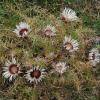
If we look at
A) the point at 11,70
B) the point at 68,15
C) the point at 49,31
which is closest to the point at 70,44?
the point at 49,31

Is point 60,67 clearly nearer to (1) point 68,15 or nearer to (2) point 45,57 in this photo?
(2) point 45,57

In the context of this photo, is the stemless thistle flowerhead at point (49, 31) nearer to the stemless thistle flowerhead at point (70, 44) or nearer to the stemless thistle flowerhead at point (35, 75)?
the stemless thistle flowerhead at point (70, 44)

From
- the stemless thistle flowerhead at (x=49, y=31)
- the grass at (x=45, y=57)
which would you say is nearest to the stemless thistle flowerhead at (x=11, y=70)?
the grass at (x=45, y=57)

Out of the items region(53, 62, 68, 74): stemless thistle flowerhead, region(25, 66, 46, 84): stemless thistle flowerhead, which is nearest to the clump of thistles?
region(53, 62, 68, 74): stemless thistle flowerhead

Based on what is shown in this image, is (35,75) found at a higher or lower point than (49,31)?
lower

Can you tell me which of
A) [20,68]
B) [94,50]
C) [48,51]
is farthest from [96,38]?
[20,68]

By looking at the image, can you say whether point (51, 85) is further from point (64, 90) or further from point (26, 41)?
point (26, 41)
